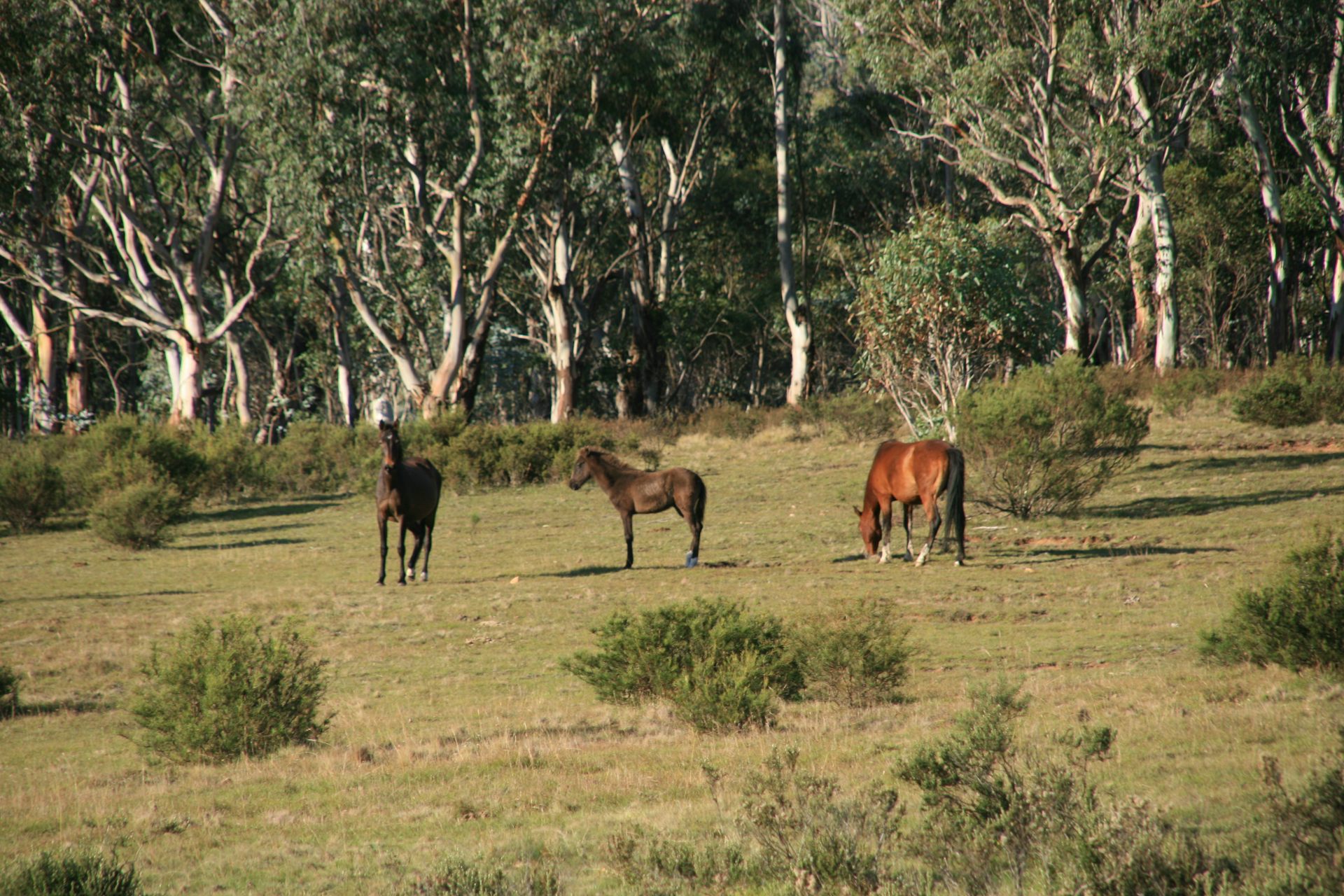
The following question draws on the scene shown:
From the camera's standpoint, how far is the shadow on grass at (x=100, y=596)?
16.6 metres

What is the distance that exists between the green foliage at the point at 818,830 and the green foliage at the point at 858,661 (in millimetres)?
3698

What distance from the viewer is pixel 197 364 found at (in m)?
37.7

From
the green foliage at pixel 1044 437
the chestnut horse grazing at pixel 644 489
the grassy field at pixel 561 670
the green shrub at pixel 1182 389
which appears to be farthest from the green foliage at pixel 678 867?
the green shrub at pixel 1182 389

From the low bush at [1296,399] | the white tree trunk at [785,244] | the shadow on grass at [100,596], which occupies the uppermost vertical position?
the white tree trunk at [785,244]

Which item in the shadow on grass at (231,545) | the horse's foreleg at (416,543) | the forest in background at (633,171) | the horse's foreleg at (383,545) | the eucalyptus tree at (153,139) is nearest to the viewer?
the horse's foreleg at (383,545)

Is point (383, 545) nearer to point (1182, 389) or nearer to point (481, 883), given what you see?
point (481, 883)

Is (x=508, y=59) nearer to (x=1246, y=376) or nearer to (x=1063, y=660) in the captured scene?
(x=1246, y=376)

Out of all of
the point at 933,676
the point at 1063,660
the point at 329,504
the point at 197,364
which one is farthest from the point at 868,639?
the point at 197,364

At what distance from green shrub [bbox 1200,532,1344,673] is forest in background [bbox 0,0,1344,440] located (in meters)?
16.8

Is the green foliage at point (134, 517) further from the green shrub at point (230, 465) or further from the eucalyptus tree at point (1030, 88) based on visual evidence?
the eucalyptus tree at point (1030, 88)

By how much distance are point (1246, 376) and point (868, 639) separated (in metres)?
26.8

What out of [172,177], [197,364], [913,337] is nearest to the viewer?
[913,337]

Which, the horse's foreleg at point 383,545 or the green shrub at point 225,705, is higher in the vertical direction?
the horse's foreleg at point 383,545

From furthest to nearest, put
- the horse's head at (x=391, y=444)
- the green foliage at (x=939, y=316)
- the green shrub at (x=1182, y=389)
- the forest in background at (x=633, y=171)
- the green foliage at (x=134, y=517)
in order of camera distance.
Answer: the green shrub at (x=1182, y=389) → the forest in background at (x=633, y=171) → the green foliage at (x=939, y=316) → the green foliage at (x=134, y=517) → the horse's head at (x=391, y=444)
